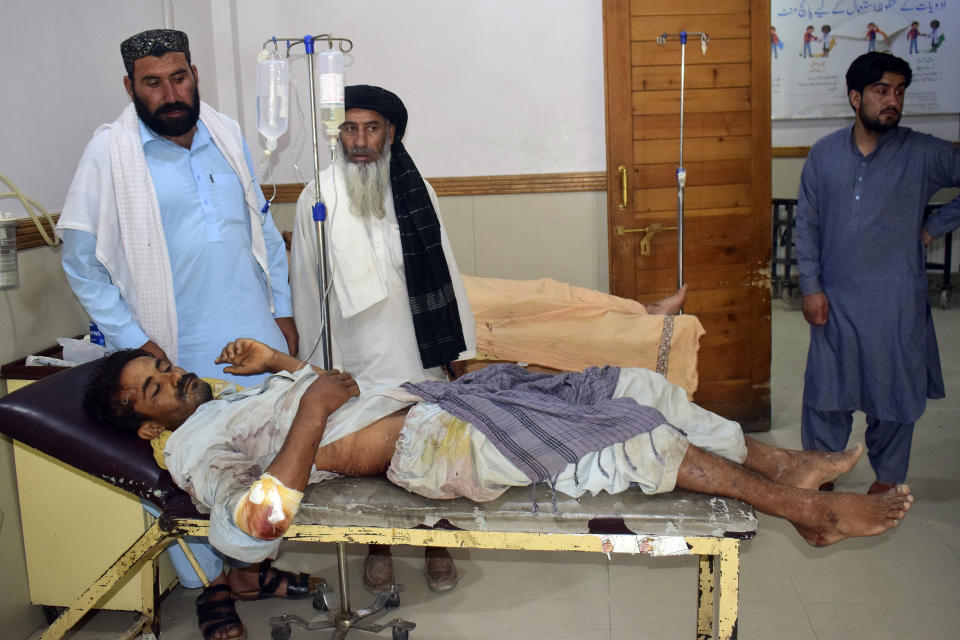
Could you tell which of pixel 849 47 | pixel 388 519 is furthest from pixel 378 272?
pixel 849 47

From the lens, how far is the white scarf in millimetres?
2648

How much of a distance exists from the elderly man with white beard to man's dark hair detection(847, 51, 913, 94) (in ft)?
5.77

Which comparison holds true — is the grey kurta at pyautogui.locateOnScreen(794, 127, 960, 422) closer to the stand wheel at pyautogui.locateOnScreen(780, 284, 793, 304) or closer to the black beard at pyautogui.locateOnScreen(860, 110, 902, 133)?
the black beard at pyautogui.locateOnScreen(860, 110, 902, 133)

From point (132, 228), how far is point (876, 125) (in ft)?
8.94

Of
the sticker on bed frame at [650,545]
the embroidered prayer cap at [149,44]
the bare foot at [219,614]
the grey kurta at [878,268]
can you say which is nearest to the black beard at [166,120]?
the embroidered prayer cap at [149,44]

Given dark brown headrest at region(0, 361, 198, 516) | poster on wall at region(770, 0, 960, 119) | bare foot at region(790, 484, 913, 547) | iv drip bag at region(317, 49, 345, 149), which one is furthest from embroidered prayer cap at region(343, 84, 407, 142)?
poster on wall at region(770, 0, 960, 119)

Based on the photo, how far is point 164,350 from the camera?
2.76 m

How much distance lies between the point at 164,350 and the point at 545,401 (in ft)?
4.04

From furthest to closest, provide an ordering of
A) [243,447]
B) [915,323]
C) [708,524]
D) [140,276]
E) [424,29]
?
1. [424,29]
2. [915,323]
3. [140,276]
4. [243,447]
5. [708,524]

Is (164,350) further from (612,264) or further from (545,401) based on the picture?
(612,264)

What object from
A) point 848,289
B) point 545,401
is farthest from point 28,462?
point 848,289

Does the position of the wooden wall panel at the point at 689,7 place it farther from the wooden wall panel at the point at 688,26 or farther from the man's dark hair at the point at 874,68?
the man's dark hair at the point at 874,68

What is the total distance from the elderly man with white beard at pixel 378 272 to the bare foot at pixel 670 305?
1287mm

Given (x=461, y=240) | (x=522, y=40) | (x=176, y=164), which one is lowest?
(x=461, y=240)
